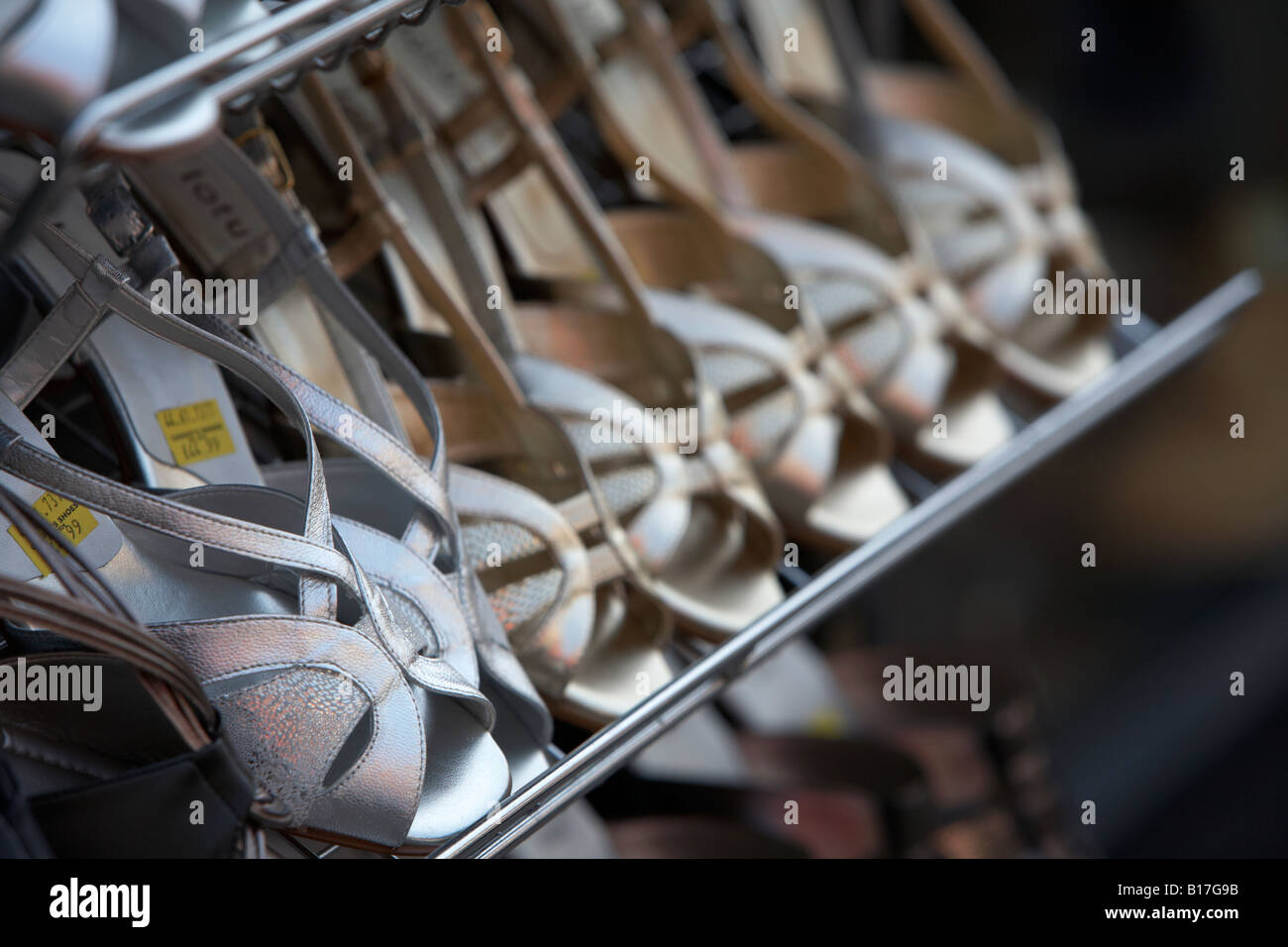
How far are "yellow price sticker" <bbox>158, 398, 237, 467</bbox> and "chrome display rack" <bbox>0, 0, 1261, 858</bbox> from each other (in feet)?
0.67

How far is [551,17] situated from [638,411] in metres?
0.31

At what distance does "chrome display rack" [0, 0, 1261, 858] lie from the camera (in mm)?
348

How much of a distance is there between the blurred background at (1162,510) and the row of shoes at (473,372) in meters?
0.64

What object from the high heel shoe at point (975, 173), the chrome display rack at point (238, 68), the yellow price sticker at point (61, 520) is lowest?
the yellow price sticker at point (61, 520)

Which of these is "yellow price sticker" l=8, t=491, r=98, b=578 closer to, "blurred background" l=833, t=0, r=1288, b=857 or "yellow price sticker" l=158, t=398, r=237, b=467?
"yellow price sticker" l=158, t=398, r=237, b=467

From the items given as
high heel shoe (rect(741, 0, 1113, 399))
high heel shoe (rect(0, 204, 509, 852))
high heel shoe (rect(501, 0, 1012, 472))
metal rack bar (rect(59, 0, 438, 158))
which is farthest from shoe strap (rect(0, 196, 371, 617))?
high heel shoe (rect(741, 0, 1113, 399))

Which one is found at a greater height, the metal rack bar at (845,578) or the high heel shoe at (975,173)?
the high heel shoe at (975,173)

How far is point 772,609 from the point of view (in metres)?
0.65

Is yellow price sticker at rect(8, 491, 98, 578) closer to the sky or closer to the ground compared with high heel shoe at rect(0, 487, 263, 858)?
closer to the sky

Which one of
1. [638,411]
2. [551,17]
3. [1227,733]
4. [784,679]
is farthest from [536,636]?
[1227,733]

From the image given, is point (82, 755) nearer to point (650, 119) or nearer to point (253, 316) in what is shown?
point (253, 316)

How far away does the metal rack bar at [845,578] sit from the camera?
0.52m

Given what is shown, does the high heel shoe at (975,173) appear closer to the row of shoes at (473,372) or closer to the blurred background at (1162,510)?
the row of shoes at (473,372)

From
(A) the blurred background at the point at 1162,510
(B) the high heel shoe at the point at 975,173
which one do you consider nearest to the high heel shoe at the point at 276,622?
(B) the high heel shoe at the point at 975,173
